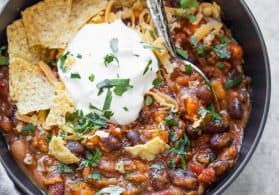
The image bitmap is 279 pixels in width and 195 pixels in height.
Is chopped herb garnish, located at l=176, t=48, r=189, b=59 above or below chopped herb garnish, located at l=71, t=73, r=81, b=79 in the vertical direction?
above

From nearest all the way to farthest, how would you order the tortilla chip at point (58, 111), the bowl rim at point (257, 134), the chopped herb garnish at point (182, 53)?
1. the bowl rim at point (257, 134)
2. the tortilla chip at point (58, 111)
3. the chopped herb garnish at point (182, 53)

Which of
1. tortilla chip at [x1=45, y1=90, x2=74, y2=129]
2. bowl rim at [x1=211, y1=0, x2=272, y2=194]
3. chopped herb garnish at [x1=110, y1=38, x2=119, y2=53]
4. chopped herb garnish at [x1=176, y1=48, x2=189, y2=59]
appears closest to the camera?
bowl rim at [x1=211, y1=0, x2=272, y2=194]

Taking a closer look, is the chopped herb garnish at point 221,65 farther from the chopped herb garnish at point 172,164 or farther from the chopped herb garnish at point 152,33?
the chopped herb garnish at point 172,164

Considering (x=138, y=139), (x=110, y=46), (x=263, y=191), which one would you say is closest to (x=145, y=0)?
(x=110, y=46)

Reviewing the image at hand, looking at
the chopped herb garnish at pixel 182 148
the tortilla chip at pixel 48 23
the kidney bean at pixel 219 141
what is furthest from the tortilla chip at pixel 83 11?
the kidney bean at pixel 219 141

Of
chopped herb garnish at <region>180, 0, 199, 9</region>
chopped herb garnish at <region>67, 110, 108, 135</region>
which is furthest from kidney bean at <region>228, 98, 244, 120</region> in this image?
chopped herb garnish at <region>67, 110, 108, 135</region>

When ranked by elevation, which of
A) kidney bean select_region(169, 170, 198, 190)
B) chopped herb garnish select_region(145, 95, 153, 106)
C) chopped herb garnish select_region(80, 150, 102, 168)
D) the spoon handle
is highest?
the spoon handle

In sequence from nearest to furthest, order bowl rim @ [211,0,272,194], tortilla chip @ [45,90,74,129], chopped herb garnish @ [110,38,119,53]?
1. bowl rim @ [211,0,272,194]
2. tortilla chip @ [45,90,74,129]
3. chopped herb garnish @ [110,38,119,53]

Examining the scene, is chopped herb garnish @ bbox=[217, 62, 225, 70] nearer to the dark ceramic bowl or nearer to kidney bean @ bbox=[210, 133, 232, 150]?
the dark ceramic bowl
